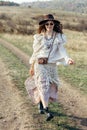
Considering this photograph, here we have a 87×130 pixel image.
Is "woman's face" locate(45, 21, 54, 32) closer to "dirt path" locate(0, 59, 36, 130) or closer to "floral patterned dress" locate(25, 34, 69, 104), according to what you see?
"floral patterned dress" locate(25, 34, 69, 104)

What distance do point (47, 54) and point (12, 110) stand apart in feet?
5.36

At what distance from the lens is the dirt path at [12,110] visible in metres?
7.00

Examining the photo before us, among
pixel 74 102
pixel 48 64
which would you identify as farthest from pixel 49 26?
pixel 74 102

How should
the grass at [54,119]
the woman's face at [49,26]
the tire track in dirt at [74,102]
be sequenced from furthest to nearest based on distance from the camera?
the tire track in dirt at [74,102] < the woman's face at [49,26] < the grass at [54,119]

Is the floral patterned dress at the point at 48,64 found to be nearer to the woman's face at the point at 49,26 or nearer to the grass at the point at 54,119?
→ the woman's face at the point at 49,26

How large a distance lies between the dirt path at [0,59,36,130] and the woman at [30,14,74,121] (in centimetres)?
Answer: 48

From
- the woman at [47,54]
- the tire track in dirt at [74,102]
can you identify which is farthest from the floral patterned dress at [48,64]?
the tire track in dirt at [74,102]

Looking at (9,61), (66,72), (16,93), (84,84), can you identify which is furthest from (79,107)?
(9,61)

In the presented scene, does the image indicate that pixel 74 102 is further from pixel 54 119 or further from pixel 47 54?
pixel 47 54

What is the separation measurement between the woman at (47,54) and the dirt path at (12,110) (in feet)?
1.57

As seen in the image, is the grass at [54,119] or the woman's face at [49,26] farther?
the woman's face at [49,26]

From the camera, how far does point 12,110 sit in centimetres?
798

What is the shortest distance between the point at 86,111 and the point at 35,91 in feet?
4.06

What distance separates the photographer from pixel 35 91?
24.1ft
